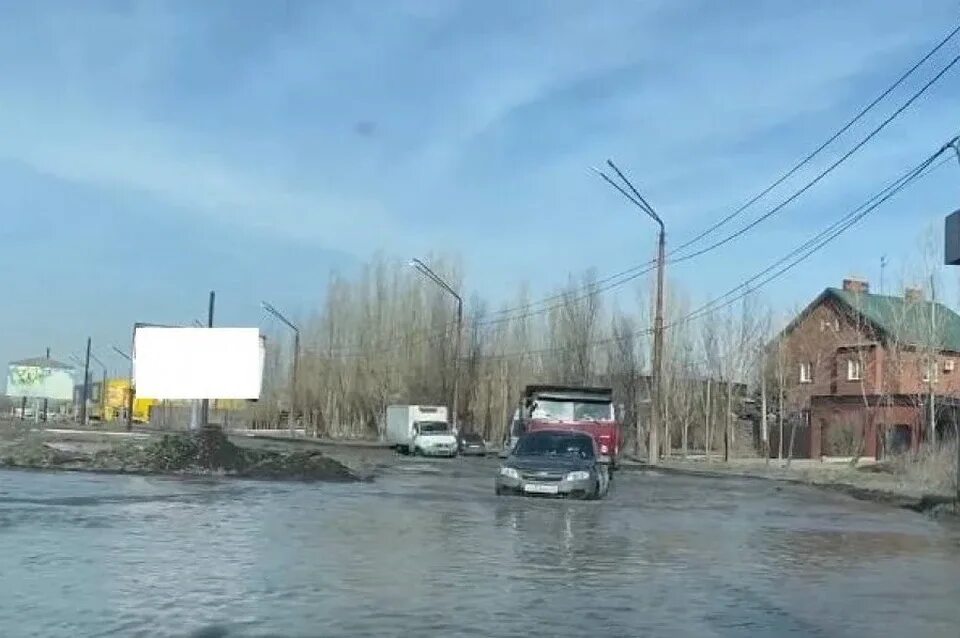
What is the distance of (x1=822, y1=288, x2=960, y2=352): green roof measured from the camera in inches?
1993

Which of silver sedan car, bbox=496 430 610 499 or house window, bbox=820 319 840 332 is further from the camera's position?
house window, bbox=820 319 840 332

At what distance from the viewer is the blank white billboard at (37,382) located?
95.9m

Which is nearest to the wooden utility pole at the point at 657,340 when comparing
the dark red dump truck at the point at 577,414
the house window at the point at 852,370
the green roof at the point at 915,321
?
the dark red dump truck at the point at 577,414

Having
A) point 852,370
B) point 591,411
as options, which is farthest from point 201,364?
point 852,370

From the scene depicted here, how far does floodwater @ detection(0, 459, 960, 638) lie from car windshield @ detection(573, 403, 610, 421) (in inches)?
424

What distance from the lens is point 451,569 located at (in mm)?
12539

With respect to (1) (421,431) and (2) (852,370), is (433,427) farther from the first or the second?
(2) (852,370)

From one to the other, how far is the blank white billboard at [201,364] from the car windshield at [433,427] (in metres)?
14.6

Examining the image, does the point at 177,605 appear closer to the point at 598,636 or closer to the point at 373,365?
the point at 598,636

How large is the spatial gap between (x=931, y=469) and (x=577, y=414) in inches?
432

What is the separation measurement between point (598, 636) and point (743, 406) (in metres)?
60.0

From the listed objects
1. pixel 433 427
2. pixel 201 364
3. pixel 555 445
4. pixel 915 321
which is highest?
pixel 915 321

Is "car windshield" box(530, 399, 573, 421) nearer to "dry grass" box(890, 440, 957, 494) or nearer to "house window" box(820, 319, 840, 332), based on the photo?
"dry grass" box(890, 440, 957, 494)

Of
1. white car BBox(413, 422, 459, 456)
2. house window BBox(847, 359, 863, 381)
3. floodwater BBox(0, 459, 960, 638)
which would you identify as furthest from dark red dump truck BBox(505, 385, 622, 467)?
house window BBox(847, 359, 863, 381)
